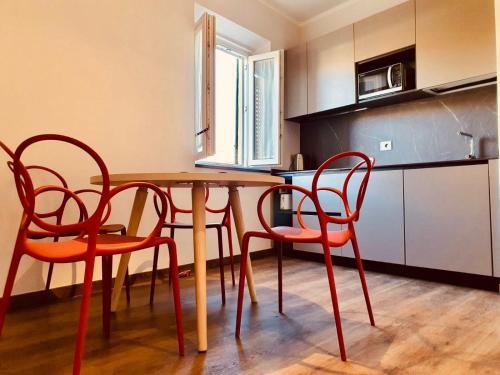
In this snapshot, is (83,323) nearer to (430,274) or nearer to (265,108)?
(430,274)

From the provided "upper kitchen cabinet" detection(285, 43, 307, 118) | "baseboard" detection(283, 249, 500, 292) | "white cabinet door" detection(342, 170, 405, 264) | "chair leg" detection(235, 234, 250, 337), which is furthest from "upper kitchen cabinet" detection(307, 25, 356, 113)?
"chair leg" detection(235, 234, 250, 337)

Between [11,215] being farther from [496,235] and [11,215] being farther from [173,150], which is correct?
[496,235]

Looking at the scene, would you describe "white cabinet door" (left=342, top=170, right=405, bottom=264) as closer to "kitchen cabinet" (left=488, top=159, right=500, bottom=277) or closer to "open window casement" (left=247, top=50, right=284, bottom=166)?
"kitchen cabinet" (left=488, top=159, right=500, bottom=277)

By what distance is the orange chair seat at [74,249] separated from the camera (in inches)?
40.9

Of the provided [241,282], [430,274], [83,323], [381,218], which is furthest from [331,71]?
[83,323]

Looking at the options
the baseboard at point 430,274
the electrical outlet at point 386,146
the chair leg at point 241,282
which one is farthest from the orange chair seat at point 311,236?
the electrical outlet at point 386,146

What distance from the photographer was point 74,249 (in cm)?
112

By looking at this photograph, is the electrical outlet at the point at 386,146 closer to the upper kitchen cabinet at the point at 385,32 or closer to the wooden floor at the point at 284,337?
the upper kitchen cabinet at the point at 385,32

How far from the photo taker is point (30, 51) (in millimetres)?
2033

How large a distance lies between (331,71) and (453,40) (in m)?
1.12

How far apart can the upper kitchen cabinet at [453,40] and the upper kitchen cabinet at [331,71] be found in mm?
649

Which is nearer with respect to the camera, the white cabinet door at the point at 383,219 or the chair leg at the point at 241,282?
the chair leg at the point at 241,282

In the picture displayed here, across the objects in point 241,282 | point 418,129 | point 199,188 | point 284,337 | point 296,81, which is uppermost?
point 296,81

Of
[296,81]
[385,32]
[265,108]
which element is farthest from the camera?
[296,81]
